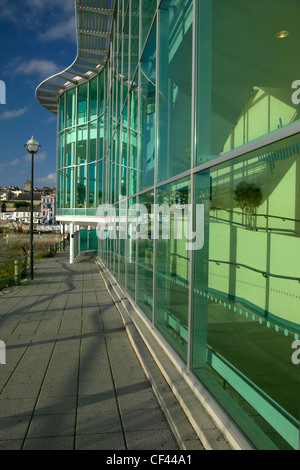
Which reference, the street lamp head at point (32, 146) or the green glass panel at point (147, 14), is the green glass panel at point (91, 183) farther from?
the green glass panel at point (147, 14)

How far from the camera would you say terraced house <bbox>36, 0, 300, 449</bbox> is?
280 cm

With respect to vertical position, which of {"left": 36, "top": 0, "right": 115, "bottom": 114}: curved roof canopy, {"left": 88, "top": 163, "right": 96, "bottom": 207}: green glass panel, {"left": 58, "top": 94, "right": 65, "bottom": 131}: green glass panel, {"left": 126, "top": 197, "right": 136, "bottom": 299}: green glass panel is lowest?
{"left": 126, "top": 197, "right": 136, "bottom": 299}: green glass panel

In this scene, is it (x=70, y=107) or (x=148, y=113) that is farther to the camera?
(x=70, y=107)

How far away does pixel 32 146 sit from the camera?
14.0 m

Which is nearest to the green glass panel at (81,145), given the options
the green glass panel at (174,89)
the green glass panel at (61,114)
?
the green glass panel at (61,114)

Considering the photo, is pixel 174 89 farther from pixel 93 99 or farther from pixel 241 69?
pixel 93 99

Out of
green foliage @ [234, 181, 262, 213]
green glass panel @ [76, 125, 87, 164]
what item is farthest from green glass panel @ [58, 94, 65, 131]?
green foliage @ [234, 181, 262, 213]

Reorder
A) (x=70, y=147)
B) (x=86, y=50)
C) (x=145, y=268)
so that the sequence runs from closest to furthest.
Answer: (x=145, y=268)
(x=86, y=50)
(x=70, y=147)

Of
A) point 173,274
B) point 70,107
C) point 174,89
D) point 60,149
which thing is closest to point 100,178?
point 60,149

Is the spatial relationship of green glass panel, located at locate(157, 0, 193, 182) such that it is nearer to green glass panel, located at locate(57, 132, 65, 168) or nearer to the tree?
the tree

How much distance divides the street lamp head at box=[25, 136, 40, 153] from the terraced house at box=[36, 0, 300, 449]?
27.2 ft

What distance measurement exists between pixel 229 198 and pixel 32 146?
39.7ft

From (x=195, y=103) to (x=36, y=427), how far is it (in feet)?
11.1

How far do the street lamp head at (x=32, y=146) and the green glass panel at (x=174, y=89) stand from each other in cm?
963
